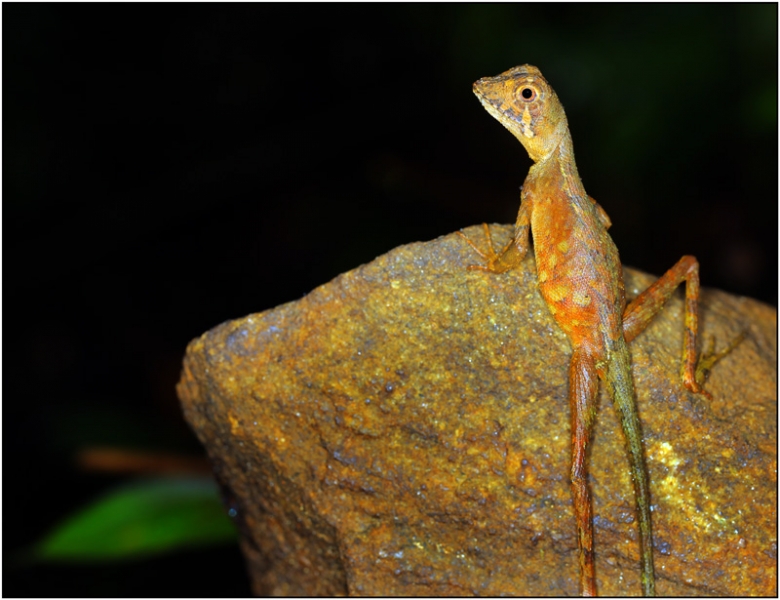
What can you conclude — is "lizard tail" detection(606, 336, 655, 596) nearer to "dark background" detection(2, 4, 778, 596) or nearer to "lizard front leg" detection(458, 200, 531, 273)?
"lizard front leg" detection(458, 200, 531, 273)

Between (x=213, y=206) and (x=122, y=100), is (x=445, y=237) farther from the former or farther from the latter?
(x=122, y=100)

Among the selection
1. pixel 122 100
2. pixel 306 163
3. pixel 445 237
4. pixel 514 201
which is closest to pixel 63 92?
pixel 122 100

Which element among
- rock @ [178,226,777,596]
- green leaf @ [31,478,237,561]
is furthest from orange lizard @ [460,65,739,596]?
green leaf @ [31,478,237,561]

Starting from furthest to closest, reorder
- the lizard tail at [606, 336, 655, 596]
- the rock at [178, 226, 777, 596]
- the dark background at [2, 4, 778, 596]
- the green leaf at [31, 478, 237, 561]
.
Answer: the dark background at [2, 4, 778, 596]
the green leaf at [31, 478, 237, 561]
the rock at [178, 226, 777, 596]
the lizard tail at [606, 336, 655, 596]

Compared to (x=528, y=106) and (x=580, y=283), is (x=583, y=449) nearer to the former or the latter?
(x=580, y=283)

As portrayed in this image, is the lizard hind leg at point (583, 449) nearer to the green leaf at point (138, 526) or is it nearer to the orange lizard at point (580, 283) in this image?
the orange lizard at point (580, 283)

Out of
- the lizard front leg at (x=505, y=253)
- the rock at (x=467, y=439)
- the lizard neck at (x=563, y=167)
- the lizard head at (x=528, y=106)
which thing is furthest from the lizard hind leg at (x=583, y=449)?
the lizard head at (x=528, y=106)
